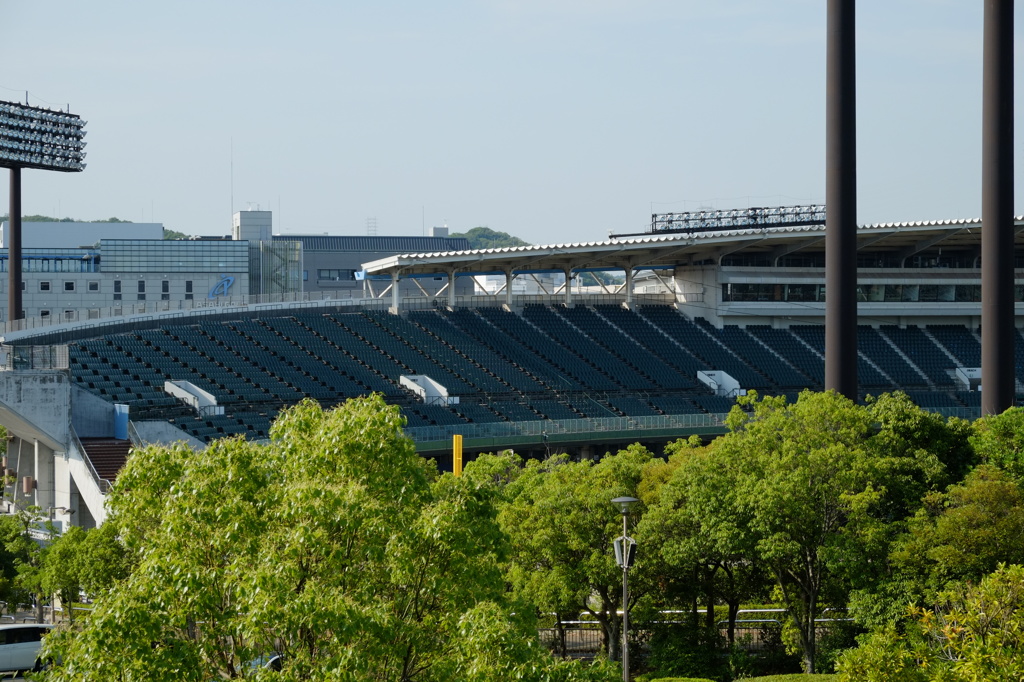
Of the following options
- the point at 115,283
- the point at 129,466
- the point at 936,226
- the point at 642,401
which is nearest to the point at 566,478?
the point at 129,466

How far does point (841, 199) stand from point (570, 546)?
567 inches

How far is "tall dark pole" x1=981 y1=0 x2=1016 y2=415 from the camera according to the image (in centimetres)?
4003

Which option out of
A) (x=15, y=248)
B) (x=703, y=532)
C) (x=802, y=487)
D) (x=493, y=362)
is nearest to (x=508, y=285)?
(x=493, y=362)

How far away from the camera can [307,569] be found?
1645 centimetres

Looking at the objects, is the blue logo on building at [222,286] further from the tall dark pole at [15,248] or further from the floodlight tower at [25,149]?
the tall dark pole at [15,248]

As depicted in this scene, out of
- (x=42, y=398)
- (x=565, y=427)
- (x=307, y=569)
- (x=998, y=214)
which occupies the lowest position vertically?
(x=565, y=427)

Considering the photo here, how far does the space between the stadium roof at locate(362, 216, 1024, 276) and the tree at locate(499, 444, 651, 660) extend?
39.6 metres

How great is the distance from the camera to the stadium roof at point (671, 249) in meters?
73.9

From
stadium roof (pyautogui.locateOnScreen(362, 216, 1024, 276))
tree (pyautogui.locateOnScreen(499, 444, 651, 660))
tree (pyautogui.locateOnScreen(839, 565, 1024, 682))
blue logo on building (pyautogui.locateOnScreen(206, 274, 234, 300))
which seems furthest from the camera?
blue logo on building (pyautogui.locateOnScreen(206, 274, 234, 300))

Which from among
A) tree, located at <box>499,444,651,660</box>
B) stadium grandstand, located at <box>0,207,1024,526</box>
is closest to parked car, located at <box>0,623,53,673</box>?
tree, located at <box>499,444,651,660</box>

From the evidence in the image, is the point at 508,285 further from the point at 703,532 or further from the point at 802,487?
the point at 802,487

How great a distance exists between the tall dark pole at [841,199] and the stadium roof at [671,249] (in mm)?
34286

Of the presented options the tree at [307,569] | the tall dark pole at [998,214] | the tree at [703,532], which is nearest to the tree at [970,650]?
the tree at [307,569]

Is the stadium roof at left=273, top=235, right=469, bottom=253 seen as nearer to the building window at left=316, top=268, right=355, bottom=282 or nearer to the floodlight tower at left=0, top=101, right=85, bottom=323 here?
the building window at left=316, top=268, right=355, bottom=282
